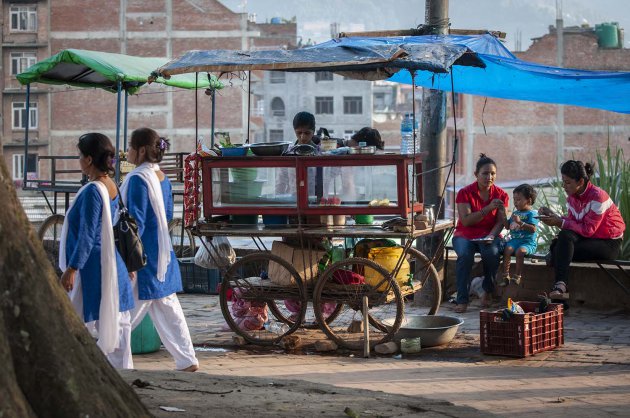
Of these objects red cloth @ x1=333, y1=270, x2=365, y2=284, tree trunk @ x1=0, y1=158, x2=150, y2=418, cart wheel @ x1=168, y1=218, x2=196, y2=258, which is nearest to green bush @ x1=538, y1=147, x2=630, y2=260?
red cloth @ x1=333, y1=270, x2=365, y2=284

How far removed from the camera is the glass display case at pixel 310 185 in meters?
9.48

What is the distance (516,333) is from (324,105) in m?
96.2

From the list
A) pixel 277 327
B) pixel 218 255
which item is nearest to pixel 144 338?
pixel 218 255

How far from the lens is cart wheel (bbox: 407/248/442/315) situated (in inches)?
415

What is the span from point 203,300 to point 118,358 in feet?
17.8

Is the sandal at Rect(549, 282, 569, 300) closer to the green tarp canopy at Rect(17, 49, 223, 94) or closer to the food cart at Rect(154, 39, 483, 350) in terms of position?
the food cart at Rect(154, 39, 483, 350)

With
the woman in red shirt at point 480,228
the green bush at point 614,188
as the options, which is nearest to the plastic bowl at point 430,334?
the woman in red shirt at point 480,228

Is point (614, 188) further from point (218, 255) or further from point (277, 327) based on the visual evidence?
point (218, 255)

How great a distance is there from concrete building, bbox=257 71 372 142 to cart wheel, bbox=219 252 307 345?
90.5 meters

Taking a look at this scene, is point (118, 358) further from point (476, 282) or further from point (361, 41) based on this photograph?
point (476, 282)

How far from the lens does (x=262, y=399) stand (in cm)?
632

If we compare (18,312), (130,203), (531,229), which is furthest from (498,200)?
(18,312)

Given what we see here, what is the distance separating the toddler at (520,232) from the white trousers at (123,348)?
4929mm

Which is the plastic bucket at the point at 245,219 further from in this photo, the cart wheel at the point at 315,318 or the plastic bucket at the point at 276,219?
the cart wheel at the point at 315,318
